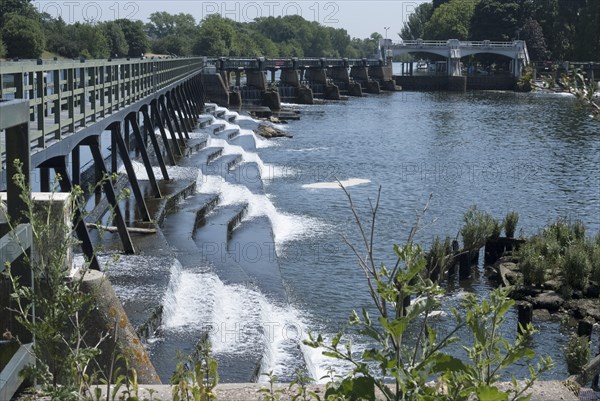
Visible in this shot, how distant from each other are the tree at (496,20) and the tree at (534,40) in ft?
15.4

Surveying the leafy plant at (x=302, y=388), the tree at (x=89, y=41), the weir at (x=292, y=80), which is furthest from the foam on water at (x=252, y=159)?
the tree at (x=89, y=41)

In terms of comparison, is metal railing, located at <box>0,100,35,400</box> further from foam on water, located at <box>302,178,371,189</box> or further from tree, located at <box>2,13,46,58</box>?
tree, located at <box>2,13,46,58</box>

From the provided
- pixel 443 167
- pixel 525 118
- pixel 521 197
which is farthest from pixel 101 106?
pixel 525 118

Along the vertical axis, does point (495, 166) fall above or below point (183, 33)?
below

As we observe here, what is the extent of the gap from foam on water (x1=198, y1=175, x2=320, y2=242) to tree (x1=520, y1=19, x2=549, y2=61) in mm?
106137

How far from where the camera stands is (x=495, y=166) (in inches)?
1767

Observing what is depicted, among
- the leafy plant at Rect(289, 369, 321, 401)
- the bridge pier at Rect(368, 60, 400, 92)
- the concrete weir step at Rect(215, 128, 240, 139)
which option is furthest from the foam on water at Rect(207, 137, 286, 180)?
the bridge pier at Rect(368, 60, 400, 92)

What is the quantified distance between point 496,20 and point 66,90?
12757cm

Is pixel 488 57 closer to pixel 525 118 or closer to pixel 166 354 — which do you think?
pixel 525 118

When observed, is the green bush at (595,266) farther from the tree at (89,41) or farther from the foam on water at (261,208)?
the tree at (89,41)

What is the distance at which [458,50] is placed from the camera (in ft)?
400

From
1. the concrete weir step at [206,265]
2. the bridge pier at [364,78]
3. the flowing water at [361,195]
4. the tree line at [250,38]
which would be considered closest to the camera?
the concrete weir step at [206,265]

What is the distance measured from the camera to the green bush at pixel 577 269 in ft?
66.6

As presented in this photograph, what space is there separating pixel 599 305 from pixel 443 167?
25480 mm
